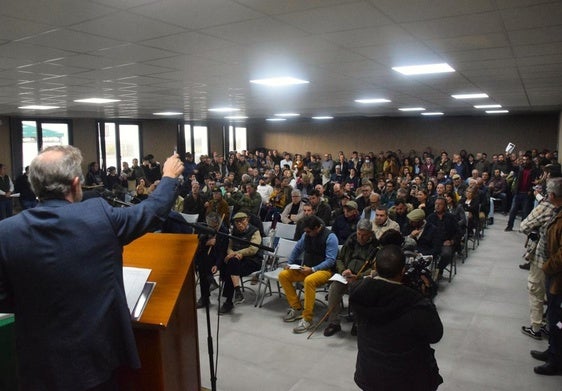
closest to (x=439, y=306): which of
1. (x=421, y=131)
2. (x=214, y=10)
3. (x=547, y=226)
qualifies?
(x=547, y=226)

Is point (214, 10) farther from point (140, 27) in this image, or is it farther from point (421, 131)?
point (421, 131)

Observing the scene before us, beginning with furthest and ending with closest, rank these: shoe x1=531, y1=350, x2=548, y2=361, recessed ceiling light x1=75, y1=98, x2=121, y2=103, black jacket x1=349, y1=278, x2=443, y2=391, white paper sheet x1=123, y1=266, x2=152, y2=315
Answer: recessed ceiling light x1=75, y1=98, x2=121, y2=103 → shoe x1=531, y1=350, x2=548, y2=361 → black jacket x1=349, y1=278, x2=443, y2=391 → white paper sheet x1=123, y1=266, x2=152, y2=315

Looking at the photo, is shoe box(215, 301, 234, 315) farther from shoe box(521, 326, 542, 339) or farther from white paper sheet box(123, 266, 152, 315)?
white paper sheet box(123, 266, 152, 315)

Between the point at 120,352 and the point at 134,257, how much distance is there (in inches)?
19.3

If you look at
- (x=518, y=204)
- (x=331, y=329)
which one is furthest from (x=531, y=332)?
(x=518, y=204)

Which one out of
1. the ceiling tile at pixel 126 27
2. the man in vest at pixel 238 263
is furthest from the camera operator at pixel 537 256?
the ceiling tile at pixel 126 27

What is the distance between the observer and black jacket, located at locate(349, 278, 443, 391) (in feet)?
6.45

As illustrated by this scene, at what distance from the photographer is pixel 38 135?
1252 centimetres

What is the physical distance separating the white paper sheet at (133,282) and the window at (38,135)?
12079 mm

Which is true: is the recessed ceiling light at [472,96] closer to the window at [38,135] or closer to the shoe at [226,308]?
the shoe at [226,308]

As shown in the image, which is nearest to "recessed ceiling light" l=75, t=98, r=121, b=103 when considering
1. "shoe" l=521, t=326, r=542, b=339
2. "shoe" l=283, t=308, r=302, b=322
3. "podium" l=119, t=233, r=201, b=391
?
"shoe" l=283, t=308, r=302, b=322

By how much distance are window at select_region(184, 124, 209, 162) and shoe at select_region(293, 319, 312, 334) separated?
13.3m

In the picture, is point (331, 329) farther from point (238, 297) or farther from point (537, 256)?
point (537, 256)

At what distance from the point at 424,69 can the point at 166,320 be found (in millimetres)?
4402
